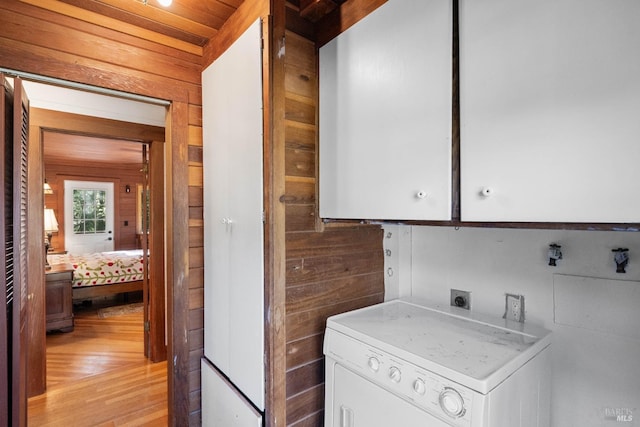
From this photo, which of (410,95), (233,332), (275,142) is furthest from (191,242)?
(410,95)

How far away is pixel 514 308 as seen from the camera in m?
1.32

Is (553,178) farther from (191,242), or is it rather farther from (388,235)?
(191,242)

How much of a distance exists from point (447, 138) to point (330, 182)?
1.75ft

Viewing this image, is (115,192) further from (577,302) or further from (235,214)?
(577,302)

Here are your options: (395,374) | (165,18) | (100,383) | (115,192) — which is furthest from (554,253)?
(115,192)

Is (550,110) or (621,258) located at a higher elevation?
(550,110)

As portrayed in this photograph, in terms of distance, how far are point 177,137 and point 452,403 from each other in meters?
1.68

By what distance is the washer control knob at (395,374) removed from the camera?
102cm

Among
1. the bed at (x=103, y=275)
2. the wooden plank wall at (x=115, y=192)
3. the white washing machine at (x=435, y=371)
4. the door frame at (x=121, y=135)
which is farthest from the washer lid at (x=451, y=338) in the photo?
the wooden plank wall at (x=115, y=192)

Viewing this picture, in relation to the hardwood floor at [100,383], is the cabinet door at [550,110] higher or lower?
higher

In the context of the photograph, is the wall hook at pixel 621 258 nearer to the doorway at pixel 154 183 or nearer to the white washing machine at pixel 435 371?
the white washing machine at pixel 435 371

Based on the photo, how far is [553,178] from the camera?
2.59ft

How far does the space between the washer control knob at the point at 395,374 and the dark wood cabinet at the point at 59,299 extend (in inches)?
155

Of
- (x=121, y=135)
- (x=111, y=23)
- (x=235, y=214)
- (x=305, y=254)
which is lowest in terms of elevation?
(x=305, y=254)
